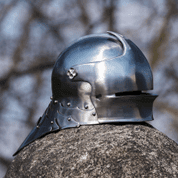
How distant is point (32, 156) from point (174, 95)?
1874 mm

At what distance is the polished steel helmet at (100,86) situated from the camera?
1.18m

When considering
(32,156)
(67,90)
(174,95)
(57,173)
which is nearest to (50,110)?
(67,90)

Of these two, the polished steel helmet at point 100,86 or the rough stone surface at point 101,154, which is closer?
the rough stone surface at point 101,154

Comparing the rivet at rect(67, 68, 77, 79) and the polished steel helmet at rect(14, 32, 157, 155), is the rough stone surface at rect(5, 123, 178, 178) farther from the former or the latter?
the rivet at rect(67, 68, 77, 79)

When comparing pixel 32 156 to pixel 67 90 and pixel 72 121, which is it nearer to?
pixel 72 121

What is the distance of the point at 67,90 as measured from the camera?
48.4 inches

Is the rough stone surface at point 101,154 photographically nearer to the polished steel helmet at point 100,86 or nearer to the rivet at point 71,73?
the polished steel helmet at point 100,86

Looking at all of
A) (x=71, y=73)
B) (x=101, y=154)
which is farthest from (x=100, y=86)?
(x=101, y=154)

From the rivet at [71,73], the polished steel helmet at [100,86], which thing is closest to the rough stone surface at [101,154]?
the polished steel helmet at [100,86]

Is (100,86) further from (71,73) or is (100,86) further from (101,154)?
(101,154)

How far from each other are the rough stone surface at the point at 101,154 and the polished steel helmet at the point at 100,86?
0.05 metres

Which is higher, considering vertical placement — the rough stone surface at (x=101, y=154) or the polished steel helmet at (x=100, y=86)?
A: the polished steel helmet at (x=100, y=86)

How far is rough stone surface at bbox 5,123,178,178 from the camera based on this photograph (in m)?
0.96

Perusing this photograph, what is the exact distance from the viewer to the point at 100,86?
3.86 ft
